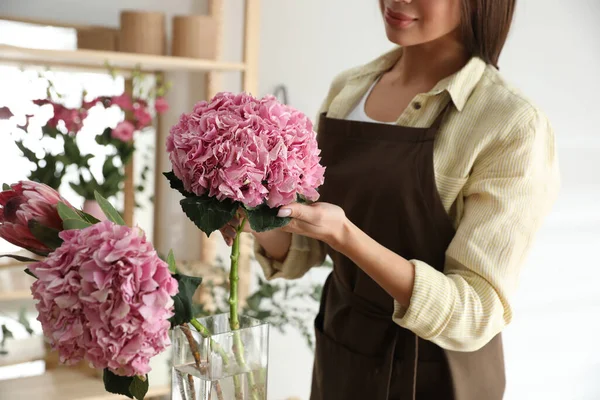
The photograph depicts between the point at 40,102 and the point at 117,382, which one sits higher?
the point at 40,102

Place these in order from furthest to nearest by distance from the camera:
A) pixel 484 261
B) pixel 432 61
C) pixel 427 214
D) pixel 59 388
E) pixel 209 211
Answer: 1. pixel 59 388
2. pixel 432 61
3. pixel 427 214
4. pixel 484 261
5. pixel 209 211

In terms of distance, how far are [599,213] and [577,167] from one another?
257mm

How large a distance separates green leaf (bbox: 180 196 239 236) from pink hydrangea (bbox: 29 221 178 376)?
0.17m

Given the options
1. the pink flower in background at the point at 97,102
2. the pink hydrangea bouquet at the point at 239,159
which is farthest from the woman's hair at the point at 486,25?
the pink flower in background at the point at 97,102

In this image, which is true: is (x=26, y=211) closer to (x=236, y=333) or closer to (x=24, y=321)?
(x=236, y=333)

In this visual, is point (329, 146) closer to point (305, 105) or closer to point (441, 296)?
point (441, 296)

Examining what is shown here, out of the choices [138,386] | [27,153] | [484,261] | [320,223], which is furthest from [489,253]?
[27,153]

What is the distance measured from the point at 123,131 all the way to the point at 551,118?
1.87 metres

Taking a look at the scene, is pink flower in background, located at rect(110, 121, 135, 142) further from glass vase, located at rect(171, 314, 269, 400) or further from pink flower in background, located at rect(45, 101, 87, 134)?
glass vase, located at rect(171, 314, 269, 400)

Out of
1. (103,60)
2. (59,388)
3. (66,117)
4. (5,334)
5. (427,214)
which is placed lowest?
(59,388)

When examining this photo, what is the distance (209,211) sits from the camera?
843 mm

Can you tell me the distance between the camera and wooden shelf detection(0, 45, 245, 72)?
6.78ft

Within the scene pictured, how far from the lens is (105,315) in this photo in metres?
0.64

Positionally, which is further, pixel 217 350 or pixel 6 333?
pixel 6 333
